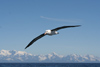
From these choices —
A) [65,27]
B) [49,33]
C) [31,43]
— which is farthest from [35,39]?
[65,27]

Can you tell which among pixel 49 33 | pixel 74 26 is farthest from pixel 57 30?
pixel 74 26

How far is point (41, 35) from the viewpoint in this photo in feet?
61.5

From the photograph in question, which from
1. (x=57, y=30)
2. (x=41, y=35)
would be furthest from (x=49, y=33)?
(x=41, y=35)

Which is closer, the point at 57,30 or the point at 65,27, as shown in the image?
the point at 65,27

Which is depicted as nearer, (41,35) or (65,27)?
(65,27)

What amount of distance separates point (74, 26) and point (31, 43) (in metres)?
4.79

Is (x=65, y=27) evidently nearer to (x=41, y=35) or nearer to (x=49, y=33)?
(x=49, y=33)

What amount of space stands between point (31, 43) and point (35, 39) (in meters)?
0.65

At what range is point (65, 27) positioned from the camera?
1598cm

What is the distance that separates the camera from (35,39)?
18672 millimetres

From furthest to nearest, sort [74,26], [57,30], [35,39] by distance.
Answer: [35,39] → [57,30] → [74,26]

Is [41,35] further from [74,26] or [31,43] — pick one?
[74,26]

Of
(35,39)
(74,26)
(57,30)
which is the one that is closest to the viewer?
(74,26)

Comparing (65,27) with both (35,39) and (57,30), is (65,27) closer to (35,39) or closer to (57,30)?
(57,30)
